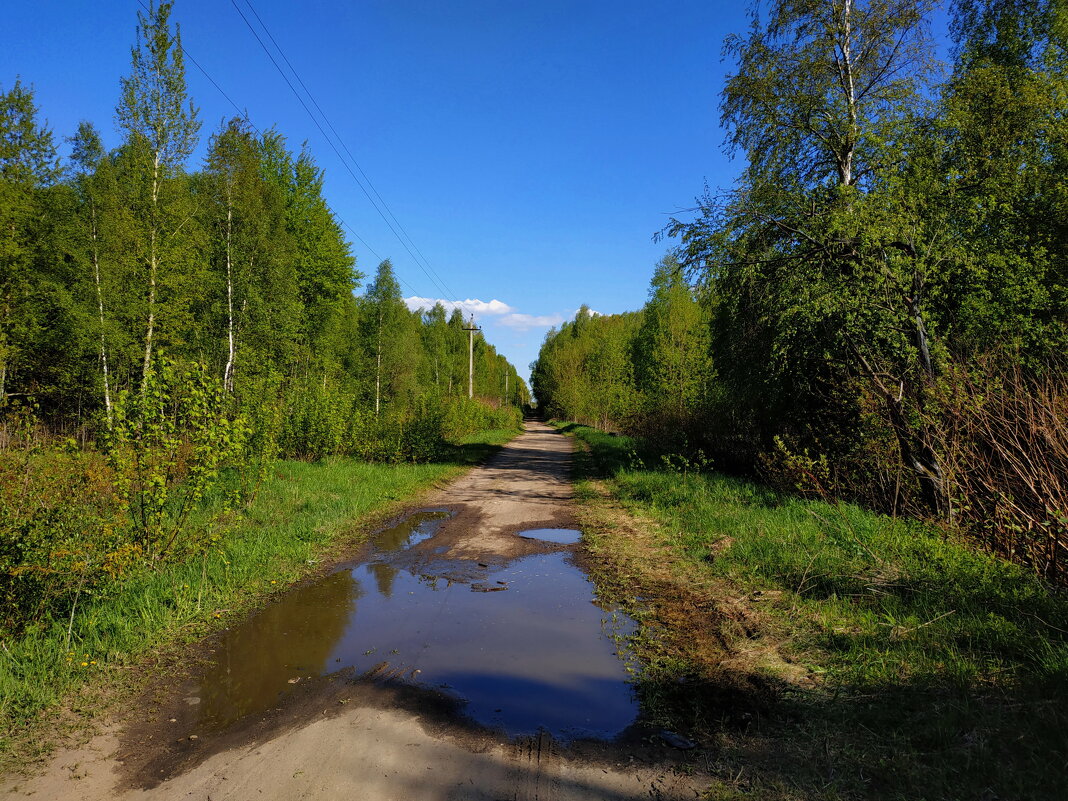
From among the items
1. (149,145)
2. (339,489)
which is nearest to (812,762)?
(339,489)

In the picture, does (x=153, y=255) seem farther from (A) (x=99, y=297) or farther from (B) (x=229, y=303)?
(B) (x=229, y=303)

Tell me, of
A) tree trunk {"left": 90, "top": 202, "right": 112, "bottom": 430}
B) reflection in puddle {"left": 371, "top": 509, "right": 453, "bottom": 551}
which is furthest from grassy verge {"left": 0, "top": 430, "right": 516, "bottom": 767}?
tree trunk {"left": 90, "top": 202, "right": 112, "bottom": 430}

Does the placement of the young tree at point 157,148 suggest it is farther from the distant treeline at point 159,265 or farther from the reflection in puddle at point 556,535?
the reflection in puddle at point 556,535

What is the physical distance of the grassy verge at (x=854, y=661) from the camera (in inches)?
114

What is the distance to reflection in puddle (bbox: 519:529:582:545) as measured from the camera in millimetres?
8969

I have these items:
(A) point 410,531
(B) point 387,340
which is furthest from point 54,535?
(B) point 387,340

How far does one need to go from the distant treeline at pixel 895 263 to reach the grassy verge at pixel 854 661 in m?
0.76

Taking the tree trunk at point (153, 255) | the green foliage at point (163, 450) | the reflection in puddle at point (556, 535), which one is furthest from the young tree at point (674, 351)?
the tree trunk at point (153, 255)

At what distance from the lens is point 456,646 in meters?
4.88

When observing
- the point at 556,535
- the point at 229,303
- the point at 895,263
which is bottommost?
the point at 556,535

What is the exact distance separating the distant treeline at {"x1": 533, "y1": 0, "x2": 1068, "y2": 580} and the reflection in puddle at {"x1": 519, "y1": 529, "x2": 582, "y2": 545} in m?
3.61

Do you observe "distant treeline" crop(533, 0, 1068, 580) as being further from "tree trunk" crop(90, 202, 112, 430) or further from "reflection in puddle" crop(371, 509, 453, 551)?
"tree trunk" crop(90, 202, 112, 430)

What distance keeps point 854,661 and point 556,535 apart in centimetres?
559

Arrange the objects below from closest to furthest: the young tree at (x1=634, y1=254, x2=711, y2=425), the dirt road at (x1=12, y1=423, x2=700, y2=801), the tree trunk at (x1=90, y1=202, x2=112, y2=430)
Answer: the dirt road at (x1=12, y1=423, x2=700, y2=801) < the tree trunk at (x1=90, y1=202, x2=112, y2=430) < the young tree at (x1=634, y1=254, x2=711, y2=425)
